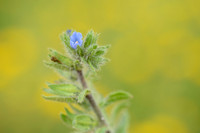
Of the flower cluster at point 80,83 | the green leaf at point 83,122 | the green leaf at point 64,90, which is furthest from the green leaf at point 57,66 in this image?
the green leaf at point 83,122

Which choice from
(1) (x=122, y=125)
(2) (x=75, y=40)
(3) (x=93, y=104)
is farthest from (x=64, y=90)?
(1) (x=122, y=125)

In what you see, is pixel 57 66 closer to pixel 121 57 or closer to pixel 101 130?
pixel 101 130

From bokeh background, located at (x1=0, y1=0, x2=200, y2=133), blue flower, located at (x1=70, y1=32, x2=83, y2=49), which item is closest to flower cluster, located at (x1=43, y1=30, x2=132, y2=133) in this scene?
blue flower, located at (x1=70, y1=32, x2=83, y2=49)

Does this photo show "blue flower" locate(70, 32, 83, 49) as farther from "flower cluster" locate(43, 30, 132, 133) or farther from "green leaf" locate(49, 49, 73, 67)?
"green leaf" locate(49, 49, 73, 67)

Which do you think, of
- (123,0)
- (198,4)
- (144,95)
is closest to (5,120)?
(144,95)

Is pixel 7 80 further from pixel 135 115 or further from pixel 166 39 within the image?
pixel 166 39

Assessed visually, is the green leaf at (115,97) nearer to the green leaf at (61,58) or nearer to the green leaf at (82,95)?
the green leaf at (82,95)
